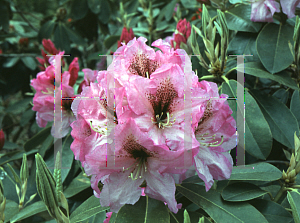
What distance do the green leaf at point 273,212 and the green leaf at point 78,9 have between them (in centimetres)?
176

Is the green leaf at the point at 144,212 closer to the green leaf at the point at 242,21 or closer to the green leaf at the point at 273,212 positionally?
the green leaf at the point at 273,212

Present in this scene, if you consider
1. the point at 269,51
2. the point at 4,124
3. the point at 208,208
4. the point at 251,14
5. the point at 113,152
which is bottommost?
the point at 4,124

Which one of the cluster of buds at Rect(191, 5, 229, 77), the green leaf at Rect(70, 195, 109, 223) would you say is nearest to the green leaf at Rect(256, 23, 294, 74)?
the cluster of buds at Rect(191, 5, 229, 77)

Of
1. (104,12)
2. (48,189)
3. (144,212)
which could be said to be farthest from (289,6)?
(104,12)

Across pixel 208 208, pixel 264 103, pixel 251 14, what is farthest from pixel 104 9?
pixel 208 208

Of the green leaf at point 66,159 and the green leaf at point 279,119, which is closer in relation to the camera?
the green leaf at point 279,119

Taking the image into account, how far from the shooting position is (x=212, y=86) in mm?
626

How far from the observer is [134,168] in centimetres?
58

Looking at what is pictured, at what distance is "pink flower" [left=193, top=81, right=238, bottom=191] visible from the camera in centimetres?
59

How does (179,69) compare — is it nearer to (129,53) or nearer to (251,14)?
(129,53)

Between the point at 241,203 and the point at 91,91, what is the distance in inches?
17.4

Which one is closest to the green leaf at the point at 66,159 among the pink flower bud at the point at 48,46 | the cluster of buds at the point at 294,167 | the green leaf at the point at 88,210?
the green leaf at the point at 88,210

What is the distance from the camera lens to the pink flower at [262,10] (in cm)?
91

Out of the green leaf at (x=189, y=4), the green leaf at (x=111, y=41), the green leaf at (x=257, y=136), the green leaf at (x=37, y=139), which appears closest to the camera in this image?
the green leaf at (x=257, y=136)
